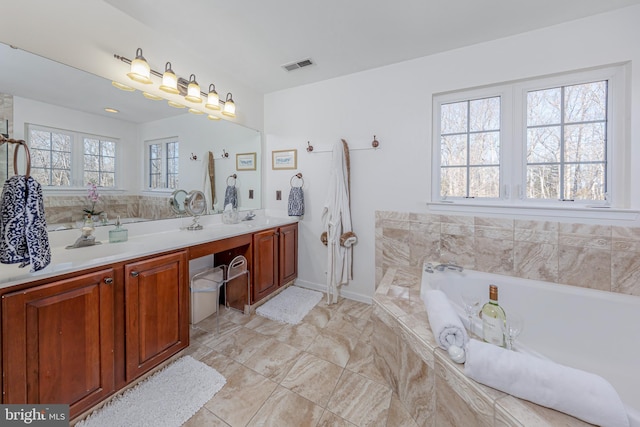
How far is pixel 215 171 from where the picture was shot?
258cm

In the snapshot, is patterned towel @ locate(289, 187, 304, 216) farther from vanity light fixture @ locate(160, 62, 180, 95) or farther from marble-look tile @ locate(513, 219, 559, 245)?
marble-look tile @ locate(513, 219, 559, 245)

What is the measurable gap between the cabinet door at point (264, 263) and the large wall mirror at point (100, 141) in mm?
682

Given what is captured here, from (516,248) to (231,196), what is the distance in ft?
9.38

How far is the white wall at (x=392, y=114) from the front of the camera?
169cm

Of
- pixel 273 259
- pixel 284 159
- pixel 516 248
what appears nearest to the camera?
pixel 516 248

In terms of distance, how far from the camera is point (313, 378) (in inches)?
61.9

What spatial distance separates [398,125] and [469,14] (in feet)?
3.01

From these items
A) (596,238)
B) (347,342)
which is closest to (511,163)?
(596,238)

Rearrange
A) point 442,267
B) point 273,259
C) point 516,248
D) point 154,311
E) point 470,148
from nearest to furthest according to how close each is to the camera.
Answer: point 154,311
point 516,248
point 442,267
point 470,148
point 273,259

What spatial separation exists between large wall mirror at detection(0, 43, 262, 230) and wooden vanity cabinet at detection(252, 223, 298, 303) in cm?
71

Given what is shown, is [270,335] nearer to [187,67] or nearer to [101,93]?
[101,93]

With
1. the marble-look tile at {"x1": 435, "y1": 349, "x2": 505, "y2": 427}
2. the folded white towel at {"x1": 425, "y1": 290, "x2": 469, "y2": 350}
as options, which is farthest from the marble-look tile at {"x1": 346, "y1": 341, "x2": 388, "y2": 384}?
the folded white towel at {"x1": 425, "y1": 290, "x2": 469, "y2": 350}

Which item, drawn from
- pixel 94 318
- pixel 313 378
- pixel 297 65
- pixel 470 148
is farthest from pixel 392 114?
pixel 94 318
